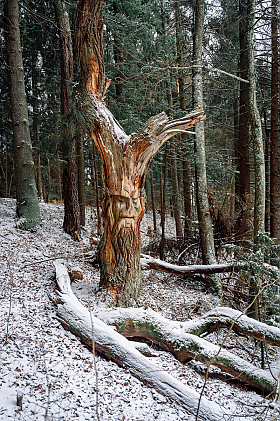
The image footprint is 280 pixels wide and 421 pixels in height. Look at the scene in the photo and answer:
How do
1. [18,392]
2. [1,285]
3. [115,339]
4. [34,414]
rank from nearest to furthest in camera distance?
[34,414] < [18,392] < [115,339] < [1,285]

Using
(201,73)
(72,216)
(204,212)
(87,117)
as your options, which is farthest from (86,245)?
(201,73)

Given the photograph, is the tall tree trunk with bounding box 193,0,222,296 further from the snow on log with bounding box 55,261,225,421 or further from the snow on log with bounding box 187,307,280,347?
the snow on log with bounding box 55,261,225,421

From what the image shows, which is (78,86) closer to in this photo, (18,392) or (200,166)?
(200,166)

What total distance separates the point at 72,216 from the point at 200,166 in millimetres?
4865

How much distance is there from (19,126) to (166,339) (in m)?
7.36

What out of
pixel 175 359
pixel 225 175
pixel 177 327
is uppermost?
pixel 225 175

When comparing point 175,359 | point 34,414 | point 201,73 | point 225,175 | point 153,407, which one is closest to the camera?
point 34,414

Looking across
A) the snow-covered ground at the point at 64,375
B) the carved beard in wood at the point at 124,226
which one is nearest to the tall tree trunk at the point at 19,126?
the snow-covered ground at the point at 64,375

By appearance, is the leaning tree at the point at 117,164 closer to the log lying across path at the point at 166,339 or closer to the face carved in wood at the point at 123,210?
the face carved in wood at the point at 123,210

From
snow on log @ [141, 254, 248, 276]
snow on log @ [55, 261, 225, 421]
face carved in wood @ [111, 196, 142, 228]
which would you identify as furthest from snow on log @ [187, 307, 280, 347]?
snow on log @ [141, 254, 248, 276]

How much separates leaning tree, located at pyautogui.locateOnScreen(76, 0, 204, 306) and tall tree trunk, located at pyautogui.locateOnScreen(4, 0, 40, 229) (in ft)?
13.0

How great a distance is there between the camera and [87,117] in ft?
15.9

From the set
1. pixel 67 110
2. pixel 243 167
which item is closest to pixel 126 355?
pixel 243 167

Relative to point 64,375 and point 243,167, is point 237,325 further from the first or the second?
point 243,167
